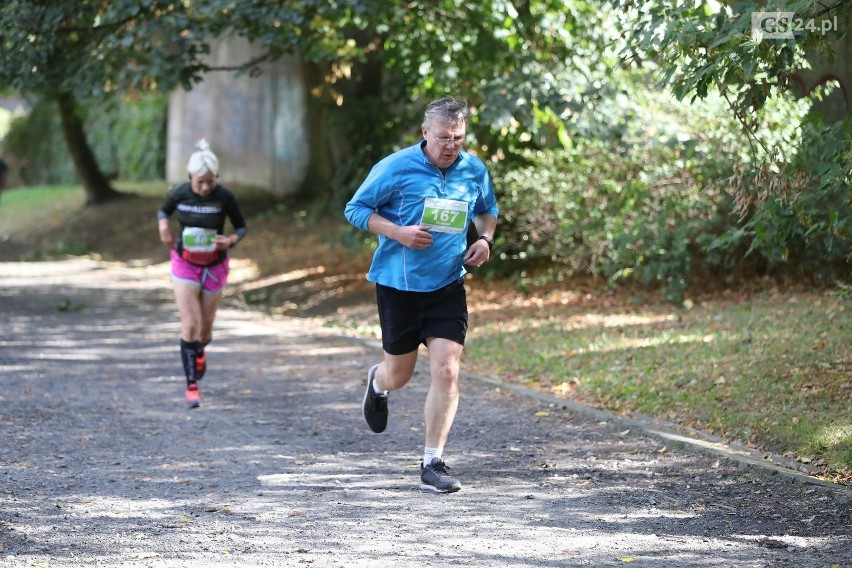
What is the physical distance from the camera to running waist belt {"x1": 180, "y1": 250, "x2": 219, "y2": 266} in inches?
352

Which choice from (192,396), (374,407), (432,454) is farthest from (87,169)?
(432,454)

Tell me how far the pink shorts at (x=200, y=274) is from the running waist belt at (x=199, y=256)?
4 centimetres

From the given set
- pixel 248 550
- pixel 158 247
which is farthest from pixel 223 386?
pixel 158 247

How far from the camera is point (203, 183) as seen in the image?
8.88 m

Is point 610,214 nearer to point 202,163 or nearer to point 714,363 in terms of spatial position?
point 714,363

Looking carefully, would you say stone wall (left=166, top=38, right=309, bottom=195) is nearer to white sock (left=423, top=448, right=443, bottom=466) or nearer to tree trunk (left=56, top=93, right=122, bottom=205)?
tree trunk (left=56, top=93, right=122, bottom=205)

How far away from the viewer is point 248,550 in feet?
17.6

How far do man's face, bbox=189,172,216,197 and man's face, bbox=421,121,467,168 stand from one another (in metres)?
2.87

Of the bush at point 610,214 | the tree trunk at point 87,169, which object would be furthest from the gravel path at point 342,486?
the tree trunk at point 87,169

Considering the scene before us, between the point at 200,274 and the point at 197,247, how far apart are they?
226mm

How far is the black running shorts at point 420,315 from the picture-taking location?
6555mm

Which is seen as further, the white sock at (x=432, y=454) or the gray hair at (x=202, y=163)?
the gray hair at (x=202, y=163)

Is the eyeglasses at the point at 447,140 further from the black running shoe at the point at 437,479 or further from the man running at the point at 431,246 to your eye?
the black running shoe at the point at 437,479

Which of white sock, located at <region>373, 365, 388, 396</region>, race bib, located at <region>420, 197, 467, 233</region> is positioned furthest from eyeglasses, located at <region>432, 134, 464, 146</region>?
white sock, located at <region>373, 365, 388, 396</region>
